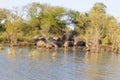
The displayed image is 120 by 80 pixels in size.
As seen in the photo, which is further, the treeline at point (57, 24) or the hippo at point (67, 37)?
the hippo at point (67, 37)

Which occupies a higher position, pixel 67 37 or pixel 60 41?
pixel 67 37

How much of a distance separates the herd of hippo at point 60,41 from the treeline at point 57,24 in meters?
2.10

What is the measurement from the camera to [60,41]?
94562 mm

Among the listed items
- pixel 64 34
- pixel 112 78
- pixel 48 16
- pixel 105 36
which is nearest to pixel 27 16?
pixel 48 16

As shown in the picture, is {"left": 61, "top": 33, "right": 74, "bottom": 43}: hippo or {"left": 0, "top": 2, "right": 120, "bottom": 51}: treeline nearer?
{"left": 0, "top": 2, "right": 120, "bottom": 51}: treeline

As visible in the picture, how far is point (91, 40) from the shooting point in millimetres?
84875

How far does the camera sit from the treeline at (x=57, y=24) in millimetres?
85025

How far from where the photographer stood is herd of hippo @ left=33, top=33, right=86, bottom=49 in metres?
85.2

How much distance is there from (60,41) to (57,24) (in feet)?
→ 37.7

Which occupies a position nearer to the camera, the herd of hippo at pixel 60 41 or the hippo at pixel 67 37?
the herd of hippo at pixel 60 41

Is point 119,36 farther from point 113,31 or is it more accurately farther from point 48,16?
point 48,16

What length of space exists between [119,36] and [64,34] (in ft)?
74.3

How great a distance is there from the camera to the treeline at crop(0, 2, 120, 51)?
85.0m

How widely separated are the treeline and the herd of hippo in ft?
6.89
